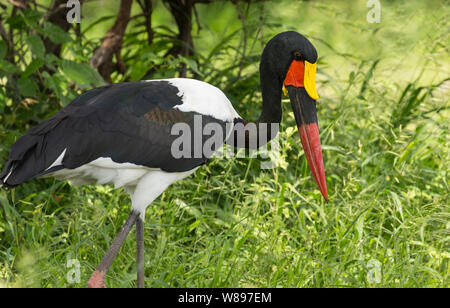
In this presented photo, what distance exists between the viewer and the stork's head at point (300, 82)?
3.54 m

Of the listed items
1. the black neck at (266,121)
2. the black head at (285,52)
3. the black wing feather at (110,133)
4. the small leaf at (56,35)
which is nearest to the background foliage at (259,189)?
the small leaf at (56,35)

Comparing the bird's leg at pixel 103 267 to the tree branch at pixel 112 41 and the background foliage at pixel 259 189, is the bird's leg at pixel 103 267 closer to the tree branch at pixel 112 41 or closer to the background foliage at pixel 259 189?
the background foliage at pixel 259 189

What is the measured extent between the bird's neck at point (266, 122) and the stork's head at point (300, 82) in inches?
1.3

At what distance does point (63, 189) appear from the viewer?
14.6 ft

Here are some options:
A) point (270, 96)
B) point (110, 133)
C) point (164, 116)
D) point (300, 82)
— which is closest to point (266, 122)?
point (270, 96)

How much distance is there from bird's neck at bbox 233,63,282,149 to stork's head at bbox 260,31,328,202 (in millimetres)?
34

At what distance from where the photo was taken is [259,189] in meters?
3.77

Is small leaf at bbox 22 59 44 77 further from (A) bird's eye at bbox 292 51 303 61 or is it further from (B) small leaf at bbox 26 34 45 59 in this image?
(A) bird's eye at bbox 292 51 303 61

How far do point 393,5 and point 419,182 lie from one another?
1.45m

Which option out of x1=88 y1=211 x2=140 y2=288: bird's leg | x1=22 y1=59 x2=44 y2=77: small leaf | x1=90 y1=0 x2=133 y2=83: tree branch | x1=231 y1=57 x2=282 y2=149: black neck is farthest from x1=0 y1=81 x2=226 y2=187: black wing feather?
x1=90 y1=0 x2=133 y2=83: tree branch

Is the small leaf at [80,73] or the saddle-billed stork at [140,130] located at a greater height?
the small leaf at [80,73]

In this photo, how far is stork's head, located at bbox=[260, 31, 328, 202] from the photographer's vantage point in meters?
3.54

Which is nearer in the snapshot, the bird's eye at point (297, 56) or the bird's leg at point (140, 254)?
the bird's leg at point (140, 254)
